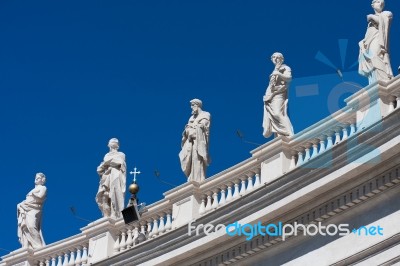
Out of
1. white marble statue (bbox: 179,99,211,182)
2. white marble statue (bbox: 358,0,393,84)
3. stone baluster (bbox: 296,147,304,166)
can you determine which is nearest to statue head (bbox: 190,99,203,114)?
white marble statue (bbox: 179,99,211,182)

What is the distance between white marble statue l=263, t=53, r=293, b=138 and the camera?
2873 cm

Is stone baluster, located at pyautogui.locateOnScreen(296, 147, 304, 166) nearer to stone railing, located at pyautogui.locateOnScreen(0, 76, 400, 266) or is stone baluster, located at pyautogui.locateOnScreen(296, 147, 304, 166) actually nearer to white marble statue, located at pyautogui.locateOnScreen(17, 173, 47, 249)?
stone railing, located at pyautogui.locateOnScreen(0, 76, 400, 266)

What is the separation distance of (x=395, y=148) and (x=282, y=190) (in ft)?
10.1

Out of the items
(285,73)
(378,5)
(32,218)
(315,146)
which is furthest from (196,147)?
(32,218)

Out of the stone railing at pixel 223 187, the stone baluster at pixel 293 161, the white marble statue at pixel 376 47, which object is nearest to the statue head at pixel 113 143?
the stone railing at pixel 223 187

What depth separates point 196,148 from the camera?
1195 inches

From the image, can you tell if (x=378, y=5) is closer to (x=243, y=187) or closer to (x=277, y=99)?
(x=277, y=99)

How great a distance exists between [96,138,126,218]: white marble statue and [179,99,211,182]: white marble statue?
2.29 meters

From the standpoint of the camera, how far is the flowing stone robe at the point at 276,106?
2870 centimetres

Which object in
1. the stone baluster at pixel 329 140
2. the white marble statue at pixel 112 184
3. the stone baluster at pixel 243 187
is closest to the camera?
the stone baluster at pixel 329 140

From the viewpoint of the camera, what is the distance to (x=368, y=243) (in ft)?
81.4

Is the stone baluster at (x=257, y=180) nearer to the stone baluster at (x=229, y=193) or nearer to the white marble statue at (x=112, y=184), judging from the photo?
the stone baluster at (x=229, y=193)

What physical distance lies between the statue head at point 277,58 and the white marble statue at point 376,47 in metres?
2.29

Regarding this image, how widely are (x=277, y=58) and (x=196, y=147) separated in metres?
2.97
